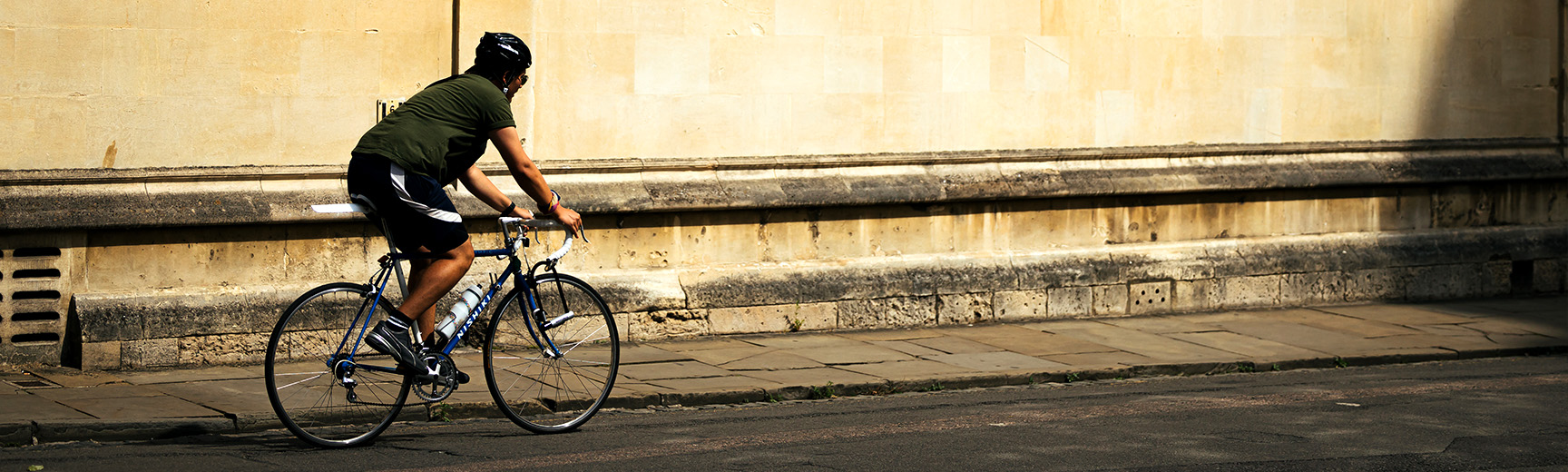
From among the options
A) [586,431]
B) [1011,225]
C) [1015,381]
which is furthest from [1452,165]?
[586,431]

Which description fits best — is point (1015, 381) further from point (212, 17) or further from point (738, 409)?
point (212, 17)

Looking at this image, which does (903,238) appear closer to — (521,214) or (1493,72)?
(521,214)

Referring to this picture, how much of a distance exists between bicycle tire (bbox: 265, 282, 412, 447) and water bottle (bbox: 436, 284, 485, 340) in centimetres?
25

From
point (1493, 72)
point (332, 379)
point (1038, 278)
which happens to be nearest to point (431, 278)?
point (332, 379)

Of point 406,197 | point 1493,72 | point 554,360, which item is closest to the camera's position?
point 406,197

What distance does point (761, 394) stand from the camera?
317 inches

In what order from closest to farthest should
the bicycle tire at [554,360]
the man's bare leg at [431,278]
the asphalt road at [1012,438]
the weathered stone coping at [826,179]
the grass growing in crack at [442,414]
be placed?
the asphalt road at [1012,438], the man's bare leg at [431,278], the bicycle tire at [554,360], the grass growing in crack at [442,414], the weathered stone coping at [826,179]

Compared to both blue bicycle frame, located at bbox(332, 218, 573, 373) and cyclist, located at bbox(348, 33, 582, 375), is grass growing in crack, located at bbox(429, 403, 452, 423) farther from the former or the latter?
cyclist, located at bbox(348, 33, 582, 375)

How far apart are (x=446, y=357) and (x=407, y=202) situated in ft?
2.32

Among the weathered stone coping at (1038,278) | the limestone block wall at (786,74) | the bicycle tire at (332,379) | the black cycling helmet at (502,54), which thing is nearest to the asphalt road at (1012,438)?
the bicycle tire at (332,379)

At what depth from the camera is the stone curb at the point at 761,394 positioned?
668 centimetres

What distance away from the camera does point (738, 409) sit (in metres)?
7.77

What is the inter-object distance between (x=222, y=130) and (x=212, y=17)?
24.2 inches

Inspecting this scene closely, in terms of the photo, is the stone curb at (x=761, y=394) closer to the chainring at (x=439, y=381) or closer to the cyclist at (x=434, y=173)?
the chainring at (x=439, y=381)
